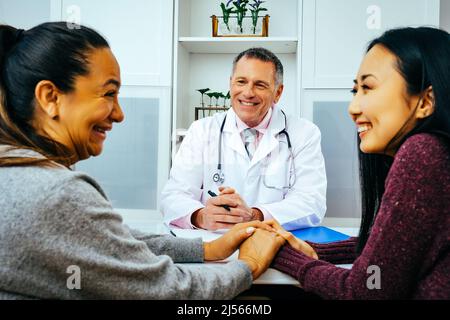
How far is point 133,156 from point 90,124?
1.68 m

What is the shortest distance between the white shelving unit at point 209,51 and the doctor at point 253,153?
516mm

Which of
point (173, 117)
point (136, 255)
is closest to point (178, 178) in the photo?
point (173, 117)

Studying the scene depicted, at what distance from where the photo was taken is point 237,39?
2.25 m

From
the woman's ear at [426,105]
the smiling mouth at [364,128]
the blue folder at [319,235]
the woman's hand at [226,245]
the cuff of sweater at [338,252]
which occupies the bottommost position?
the blue folder at [319,235]

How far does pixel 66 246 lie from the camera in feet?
1.70

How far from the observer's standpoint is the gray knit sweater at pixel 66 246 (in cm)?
51

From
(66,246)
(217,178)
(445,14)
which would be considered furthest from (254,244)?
(445,14)

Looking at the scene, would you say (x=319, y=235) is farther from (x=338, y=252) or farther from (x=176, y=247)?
(x=176, y=247)

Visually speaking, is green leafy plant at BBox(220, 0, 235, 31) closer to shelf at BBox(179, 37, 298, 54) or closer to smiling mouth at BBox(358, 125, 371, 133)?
shelf at BBox(179, 37, 298, 54)

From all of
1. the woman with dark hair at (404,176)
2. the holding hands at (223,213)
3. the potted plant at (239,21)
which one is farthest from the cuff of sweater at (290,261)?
the potted plant at (239,21)

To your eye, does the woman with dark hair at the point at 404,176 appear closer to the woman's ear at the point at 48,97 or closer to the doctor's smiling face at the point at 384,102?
the doctor's smiling face at the point at 384,102

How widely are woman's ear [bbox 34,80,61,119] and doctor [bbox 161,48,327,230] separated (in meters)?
0.82

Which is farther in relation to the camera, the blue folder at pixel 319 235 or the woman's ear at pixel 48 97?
the blue folder at pixel 319 235

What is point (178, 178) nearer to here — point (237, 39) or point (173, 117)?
point (173, 117)
